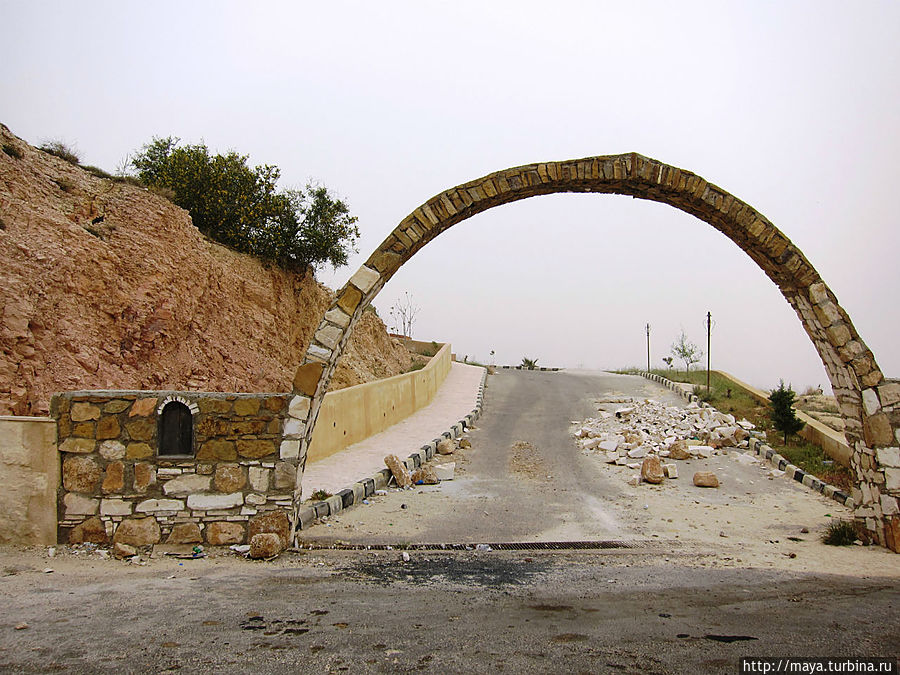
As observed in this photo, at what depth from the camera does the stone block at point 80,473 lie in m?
6.04

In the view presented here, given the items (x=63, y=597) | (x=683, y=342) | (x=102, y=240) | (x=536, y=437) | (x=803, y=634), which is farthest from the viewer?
(x=683, y=342)

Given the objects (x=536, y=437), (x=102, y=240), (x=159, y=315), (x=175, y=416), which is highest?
Result: (x=102, y=240)

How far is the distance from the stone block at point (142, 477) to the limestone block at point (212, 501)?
0.45 meters

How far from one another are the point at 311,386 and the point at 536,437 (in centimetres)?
1062

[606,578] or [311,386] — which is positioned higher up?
[311,386]

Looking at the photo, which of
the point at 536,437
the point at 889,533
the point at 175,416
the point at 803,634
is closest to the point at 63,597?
the point at 175,416

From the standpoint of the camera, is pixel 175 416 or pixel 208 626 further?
pixel 175 416

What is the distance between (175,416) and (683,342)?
3695 cm

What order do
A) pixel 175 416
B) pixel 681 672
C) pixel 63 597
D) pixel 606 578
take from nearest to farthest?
pixel 681 672
pixel 63 597
pixel 606 578
pixel 175 416

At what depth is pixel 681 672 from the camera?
11.3ft

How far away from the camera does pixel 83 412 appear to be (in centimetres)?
608

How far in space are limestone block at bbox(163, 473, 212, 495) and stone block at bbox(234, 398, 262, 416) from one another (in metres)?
0.77

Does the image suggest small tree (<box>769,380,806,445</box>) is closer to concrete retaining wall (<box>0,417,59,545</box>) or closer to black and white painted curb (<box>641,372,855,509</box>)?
black and white painted curb (<box>641,372,855,509</box>)

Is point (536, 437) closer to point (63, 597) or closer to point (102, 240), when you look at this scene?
point (102, 240)
